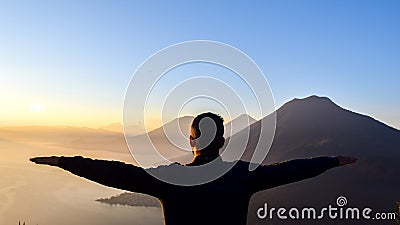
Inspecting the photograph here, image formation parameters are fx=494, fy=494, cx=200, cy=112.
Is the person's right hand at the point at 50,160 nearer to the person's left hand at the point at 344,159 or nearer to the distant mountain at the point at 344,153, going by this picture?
the person's left hand at the point at 344,159

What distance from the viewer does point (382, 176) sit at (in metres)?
134

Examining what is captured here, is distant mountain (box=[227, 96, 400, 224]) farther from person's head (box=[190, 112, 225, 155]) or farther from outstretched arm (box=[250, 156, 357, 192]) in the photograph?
person's head (box=[190, 112, 225, 155])

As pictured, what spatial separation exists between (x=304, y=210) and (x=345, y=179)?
22.7 m

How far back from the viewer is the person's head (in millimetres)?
3367

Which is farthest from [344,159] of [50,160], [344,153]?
[344,153]

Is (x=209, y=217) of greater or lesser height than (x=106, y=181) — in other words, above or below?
below

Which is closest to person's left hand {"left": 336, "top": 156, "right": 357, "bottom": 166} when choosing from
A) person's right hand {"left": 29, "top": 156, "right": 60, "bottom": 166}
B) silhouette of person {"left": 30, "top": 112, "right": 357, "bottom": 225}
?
silhouette of person {"left": 30, "top": 112, "right": 357, "bottom": 225}

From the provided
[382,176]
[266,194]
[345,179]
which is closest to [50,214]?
[266,194]

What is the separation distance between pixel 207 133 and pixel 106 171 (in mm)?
727

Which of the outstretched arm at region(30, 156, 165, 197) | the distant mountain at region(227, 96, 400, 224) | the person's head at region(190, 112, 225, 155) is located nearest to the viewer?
the outstretched arm at region(30, 156, 165, 197)

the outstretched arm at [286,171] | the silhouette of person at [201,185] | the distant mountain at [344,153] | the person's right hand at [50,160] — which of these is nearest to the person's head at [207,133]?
the silhouette of person at [201,185]

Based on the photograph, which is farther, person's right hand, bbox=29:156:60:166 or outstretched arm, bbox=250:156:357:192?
outstretched arm, bbox=250:156:357:192

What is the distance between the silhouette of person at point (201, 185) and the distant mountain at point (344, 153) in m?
79.4

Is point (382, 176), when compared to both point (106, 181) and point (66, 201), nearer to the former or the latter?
point (66, 201)
